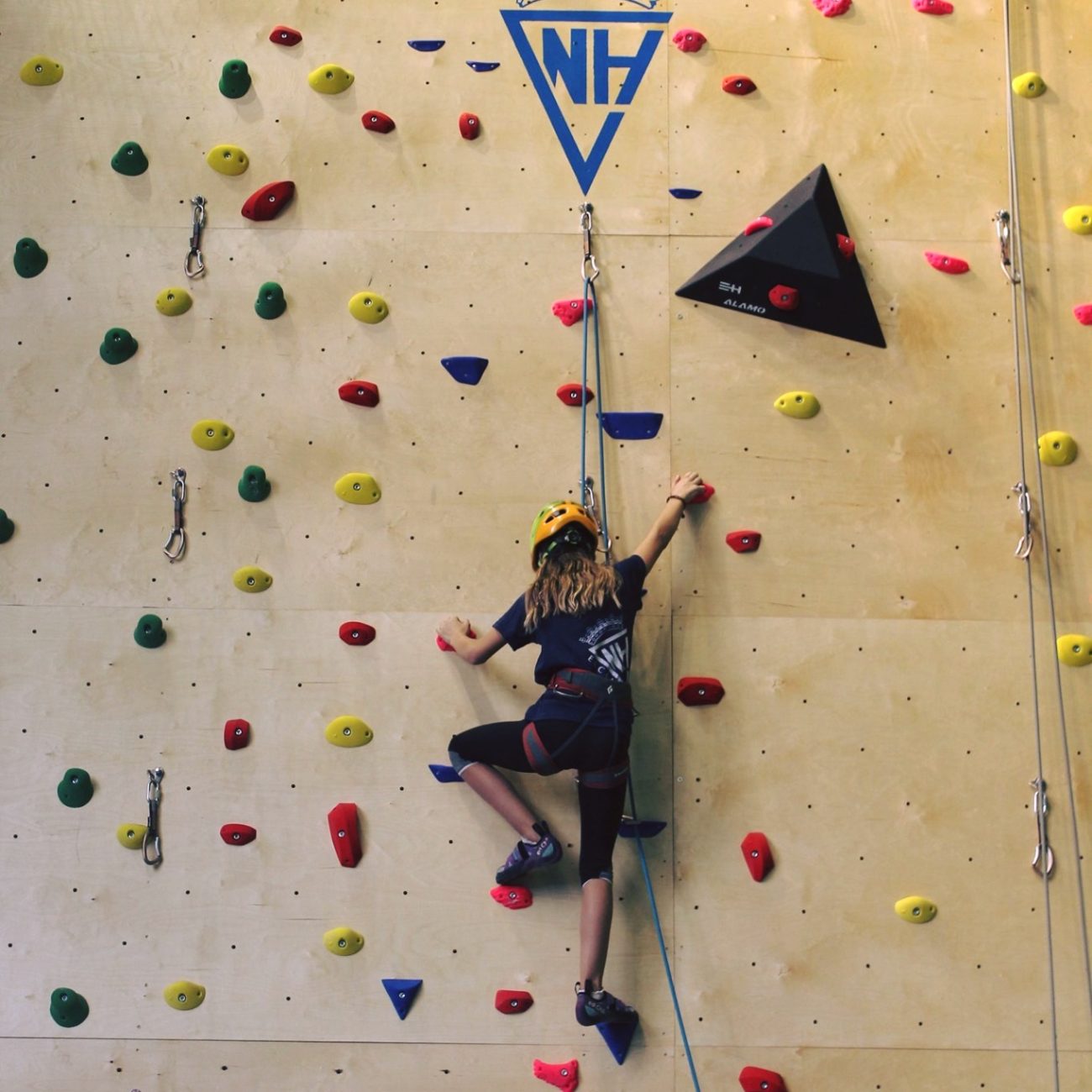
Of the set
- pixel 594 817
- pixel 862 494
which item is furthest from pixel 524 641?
pixel 862 494

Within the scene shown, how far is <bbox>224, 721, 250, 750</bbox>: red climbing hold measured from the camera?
9.70 ft

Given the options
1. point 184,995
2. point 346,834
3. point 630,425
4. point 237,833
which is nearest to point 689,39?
point 630,425

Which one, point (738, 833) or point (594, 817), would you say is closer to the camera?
point (594, 817)

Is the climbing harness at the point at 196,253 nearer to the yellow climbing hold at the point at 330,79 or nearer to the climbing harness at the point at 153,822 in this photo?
the yellow climbing hold at the point at 330,79

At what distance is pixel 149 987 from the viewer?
2895mm

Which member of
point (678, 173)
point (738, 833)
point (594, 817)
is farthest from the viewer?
point (678, 173)

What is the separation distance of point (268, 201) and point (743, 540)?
1.61m

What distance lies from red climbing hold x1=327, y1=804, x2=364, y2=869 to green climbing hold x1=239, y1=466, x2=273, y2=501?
0.86 meters

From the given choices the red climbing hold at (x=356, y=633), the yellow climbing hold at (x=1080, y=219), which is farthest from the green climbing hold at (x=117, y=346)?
the yellow climbing hold at (x=1080, y=219)

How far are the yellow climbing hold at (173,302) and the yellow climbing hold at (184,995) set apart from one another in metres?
1.79

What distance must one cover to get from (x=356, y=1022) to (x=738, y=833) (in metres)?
1.11

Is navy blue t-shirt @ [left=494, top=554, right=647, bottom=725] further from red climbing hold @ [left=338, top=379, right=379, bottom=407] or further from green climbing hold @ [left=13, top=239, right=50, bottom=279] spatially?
green climbing hold @ [left=13, top=239, right=50, bottom=279]

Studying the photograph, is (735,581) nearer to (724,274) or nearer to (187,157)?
(724,274)

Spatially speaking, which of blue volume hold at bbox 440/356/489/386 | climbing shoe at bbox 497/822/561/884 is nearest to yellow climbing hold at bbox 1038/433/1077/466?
blue volume hold at bbox 440/356/489/386
